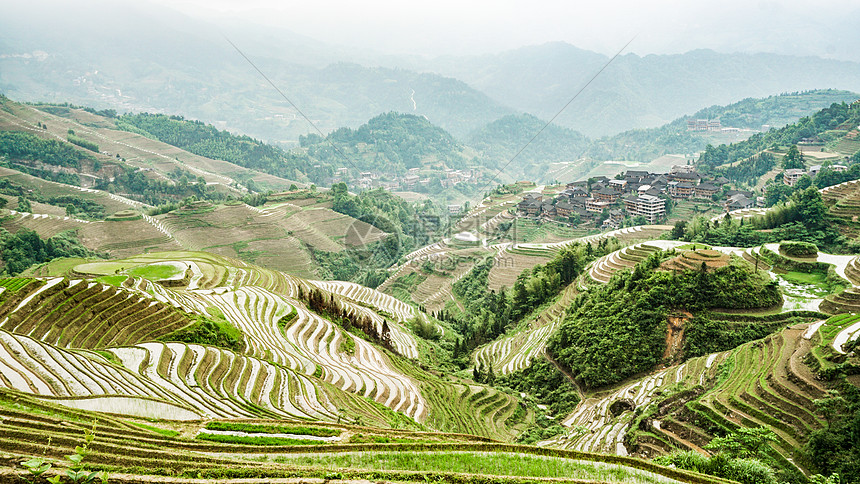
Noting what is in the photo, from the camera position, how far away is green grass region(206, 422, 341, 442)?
8562 millimetres

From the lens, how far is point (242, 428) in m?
8.59

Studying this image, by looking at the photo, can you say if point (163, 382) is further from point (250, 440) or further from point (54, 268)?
point (54, 268)

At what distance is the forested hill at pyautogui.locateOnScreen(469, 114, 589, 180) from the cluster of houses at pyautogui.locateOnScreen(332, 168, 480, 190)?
22144 mm

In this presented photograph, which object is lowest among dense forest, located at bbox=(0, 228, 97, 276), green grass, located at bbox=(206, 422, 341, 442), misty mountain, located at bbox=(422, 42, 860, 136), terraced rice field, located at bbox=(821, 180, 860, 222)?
dense forest, located at bbox=(0, 228, 97, 276)

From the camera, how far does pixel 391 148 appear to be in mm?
119938

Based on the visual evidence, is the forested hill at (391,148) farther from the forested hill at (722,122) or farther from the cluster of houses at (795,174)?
the cluster of houses at (795,174)

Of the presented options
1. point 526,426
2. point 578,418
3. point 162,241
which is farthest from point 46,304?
point 162,241

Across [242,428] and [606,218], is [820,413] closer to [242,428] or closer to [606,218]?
[242,428]

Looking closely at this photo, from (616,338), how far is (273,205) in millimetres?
46900

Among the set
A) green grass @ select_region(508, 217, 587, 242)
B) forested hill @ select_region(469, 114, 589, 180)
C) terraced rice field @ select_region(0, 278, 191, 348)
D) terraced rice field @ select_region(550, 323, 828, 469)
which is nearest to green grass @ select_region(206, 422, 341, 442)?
terraced rice field @ select_region(0, 278, 191, 348)

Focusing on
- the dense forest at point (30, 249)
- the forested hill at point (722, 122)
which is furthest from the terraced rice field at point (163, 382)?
the forested hill at point (722, 122)

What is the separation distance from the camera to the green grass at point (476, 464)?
7305mm

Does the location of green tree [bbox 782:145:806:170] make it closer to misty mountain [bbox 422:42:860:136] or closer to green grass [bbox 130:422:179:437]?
green grass [bbox 130:422:179:437]

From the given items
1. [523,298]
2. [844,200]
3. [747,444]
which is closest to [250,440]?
[747,444]
